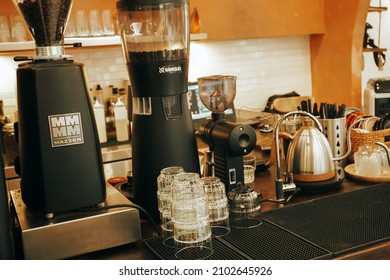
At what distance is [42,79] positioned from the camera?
111 centimetres

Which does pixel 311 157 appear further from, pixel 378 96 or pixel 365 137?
pixel 378 96

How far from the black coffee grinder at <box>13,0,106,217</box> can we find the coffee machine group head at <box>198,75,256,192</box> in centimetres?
39

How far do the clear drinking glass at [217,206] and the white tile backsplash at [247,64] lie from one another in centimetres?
264

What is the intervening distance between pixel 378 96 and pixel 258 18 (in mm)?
1187

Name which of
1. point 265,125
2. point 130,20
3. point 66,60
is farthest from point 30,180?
point 265,125

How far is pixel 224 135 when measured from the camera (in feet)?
4.59

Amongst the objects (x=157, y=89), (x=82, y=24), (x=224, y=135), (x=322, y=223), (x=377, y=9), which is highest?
(x=377, y=9)

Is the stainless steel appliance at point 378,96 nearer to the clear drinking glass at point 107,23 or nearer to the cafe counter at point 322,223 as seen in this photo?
the clear drinking glass at point 107,23

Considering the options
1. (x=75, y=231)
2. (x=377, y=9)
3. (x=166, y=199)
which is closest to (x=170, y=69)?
(x=166, y=199)

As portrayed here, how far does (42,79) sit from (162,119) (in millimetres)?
334

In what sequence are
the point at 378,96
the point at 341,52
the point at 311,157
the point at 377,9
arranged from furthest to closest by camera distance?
the point at 377,9, the point at 341,52, the point at 378,96, the point at 311,157

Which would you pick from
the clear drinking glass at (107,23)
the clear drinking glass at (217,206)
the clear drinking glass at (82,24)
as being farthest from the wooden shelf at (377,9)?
the clear drinking glass at (217,206)

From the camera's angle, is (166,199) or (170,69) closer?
(166,199)
